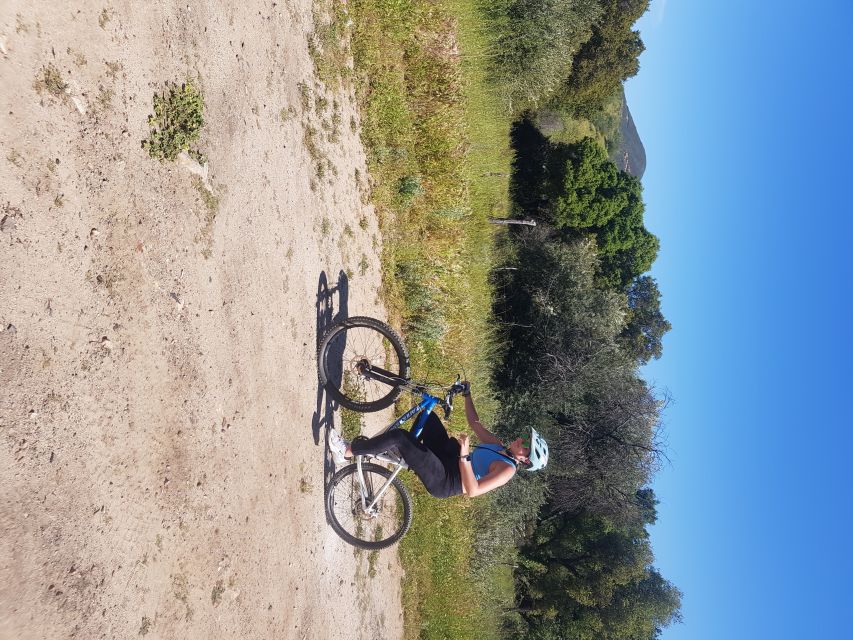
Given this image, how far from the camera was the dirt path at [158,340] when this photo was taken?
500 centimetres

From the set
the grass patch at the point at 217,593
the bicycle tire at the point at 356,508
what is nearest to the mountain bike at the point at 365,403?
the bicycle tire at the point at 356,508

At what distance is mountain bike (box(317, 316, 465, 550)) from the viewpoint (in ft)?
28.2

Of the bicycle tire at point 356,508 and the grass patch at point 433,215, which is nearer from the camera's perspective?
the bicycle tire at point 356,508

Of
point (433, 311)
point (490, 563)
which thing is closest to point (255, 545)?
point (433, 311)

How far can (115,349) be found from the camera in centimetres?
575

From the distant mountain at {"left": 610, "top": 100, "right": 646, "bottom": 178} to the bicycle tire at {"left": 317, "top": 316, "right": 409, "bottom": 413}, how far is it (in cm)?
1393

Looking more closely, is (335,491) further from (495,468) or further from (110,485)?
(110,485)

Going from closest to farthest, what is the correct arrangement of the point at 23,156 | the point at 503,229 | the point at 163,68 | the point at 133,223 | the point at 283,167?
the point at 23,156 < the point at 133,223 < the point at 163,68 < the point at 283,167 < the point at 503,229

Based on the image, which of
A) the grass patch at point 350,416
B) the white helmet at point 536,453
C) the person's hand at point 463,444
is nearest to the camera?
the person's hand at point 463,444

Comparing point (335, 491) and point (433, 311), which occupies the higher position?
point (433, 311)

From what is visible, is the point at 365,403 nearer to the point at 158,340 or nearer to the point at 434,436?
the point at 434,436

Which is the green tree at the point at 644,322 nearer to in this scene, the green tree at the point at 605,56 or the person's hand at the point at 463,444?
the green tree at the point at 605,56

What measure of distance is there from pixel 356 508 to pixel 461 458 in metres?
2.96

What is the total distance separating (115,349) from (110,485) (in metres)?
1.22
